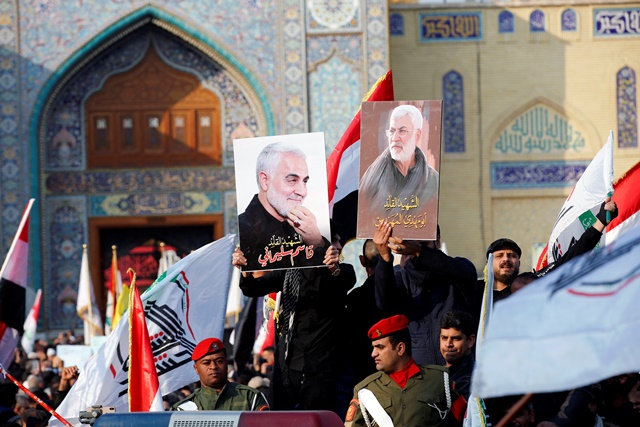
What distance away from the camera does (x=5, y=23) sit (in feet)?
52.4

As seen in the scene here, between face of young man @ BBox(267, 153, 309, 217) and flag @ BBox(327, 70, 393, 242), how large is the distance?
0.76 metres

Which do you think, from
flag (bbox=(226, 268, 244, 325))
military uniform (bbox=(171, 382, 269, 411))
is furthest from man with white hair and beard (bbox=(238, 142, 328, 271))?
flag (bbox=(226, 268, 244, 325))

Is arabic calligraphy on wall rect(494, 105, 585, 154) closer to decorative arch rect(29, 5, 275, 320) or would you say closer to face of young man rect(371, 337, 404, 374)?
decorative arch rect(29, 5, 275, 320)

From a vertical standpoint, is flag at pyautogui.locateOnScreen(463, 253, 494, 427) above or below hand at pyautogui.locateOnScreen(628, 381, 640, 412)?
above

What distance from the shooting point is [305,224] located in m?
4.91

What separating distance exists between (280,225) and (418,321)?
72 centimetres

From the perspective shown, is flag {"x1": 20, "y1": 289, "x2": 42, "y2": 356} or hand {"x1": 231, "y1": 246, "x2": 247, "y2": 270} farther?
flag {"x1": 20, "y1": 289, "x2": 42, "y2": 356}

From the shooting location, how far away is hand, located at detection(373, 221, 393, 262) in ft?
15.3

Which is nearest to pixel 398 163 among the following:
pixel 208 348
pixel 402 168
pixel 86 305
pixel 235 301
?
pixel 402 168

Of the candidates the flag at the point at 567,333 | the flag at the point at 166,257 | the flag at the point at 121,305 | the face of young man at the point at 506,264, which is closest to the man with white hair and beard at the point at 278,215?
the face of young man at the point at 506,264

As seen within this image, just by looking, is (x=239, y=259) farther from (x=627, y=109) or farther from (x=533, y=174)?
(x=627, y=109)

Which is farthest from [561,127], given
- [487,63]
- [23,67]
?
[23,67]

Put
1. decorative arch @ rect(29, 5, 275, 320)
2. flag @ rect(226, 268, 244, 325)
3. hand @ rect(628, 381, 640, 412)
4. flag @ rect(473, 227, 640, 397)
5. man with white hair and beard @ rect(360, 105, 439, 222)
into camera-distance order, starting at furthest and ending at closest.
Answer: decorative arch @ rect(29, 5, 275, 320), flag @ rect(226, 268, 244, 325), man with white hair and beard @ rect(360, 105, 439, 222), hand @ rect(628, 381, 640, 412), flag @ rect(473, 227, 640, 397)

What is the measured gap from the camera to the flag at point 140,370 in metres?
4.92
